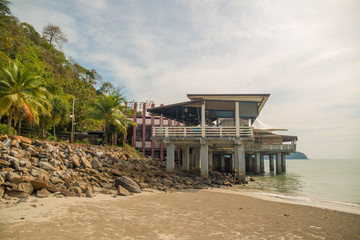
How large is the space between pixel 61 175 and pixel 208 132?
10942mm

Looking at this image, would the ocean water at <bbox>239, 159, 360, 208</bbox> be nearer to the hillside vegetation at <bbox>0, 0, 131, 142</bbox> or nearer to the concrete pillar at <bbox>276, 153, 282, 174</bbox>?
the concrete pillar at <bbox>276, 153, 282, 174</bbox>

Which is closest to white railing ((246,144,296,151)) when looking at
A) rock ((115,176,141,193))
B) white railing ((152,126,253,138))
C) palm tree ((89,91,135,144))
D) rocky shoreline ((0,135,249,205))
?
white railing ((152,126,253,138))

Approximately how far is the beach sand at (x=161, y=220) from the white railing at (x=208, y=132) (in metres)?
8.16

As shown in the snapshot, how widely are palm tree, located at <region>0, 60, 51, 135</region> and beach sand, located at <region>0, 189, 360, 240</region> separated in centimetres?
891

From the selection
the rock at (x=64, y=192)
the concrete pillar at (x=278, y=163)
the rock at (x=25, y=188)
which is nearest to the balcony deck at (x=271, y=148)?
the concrete pillar at (x=278, y=163)

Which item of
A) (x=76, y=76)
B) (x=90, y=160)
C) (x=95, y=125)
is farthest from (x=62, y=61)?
(x=90, y=160)

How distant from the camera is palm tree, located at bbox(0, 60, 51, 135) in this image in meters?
14.3

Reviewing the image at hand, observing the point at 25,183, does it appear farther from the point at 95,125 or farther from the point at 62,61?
the point at 62,61

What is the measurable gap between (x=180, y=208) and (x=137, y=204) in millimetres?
1780

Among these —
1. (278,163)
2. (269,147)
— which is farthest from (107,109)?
(278,163)

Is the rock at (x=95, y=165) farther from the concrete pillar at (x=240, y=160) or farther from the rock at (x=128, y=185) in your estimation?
the concrete pillar at (x=240, y=160)

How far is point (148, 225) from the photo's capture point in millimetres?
6629

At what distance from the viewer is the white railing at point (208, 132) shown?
58.6 ft

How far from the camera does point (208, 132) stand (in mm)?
18109
